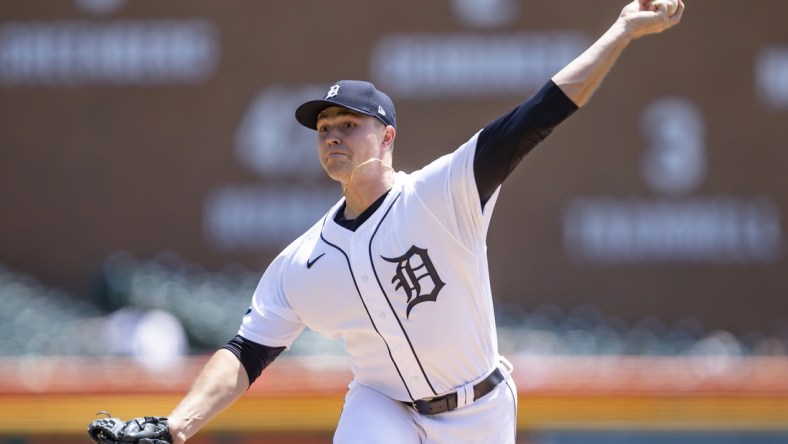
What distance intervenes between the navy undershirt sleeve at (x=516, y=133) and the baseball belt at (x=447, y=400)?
Answer: 57cm

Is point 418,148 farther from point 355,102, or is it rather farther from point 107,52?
point 355,102

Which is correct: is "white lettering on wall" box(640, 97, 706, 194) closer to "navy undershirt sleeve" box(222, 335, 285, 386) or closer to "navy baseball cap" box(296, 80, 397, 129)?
"navy baseball cap" box(296, 80, 397, 129)

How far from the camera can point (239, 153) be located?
8.87m

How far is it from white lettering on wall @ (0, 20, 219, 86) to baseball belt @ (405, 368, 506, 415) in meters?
5.69

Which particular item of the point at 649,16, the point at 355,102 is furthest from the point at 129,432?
the point at 649,16

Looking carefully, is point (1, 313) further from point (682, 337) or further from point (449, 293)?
point (449, 293)

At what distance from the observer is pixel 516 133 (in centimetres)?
322

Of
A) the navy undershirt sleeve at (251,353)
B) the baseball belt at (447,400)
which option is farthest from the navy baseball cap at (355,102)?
the baseball belt at (447,400)

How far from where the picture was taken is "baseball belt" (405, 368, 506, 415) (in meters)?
3.56

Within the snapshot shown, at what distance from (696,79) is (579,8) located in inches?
37.1

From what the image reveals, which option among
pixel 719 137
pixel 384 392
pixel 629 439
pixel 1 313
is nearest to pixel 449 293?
pixel 384 392

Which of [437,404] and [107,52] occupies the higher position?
[107,52]

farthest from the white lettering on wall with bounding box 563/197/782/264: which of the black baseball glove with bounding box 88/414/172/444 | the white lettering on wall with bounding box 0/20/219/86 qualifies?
the black baseball glove with bounding box 88/414/172/444

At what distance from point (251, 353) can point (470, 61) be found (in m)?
5.34
